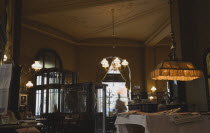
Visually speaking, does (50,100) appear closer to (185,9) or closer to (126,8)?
(126,8)

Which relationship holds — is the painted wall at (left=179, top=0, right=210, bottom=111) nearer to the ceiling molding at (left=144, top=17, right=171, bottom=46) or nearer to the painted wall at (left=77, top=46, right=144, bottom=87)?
the ceiling molding at (left=144, top=17, right=171, bottom=46)

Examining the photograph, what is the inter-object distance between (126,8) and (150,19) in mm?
1827

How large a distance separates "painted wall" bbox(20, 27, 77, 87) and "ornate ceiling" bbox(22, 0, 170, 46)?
0.32 m

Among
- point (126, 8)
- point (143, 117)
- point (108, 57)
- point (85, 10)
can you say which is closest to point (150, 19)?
point (126, 8)

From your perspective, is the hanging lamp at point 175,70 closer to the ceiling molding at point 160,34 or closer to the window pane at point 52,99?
the window pane at point 52,99

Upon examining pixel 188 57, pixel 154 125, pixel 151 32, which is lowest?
pixel 154 125

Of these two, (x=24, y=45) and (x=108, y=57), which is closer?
(x=24, y=45)

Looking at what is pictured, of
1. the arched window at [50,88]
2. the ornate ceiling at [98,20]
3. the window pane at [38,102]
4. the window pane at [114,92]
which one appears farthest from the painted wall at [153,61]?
the window pane at [38,102]

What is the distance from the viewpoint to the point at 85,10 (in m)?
11.4

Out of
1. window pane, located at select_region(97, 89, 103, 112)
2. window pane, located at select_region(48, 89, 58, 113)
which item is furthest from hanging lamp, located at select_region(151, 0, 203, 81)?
window pane, located at select_region(48, 89, 58, 113)

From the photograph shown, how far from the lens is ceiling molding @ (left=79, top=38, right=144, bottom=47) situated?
631 inches

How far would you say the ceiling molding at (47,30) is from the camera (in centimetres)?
1233

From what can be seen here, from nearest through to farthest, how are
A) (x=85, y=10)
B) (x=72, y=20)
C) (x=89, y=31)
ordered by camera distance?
(x=85, y=10), (x=72, y=20), (x=89, y=31)

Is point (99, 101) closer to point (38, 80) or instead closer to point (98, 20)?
point (38, 80)
